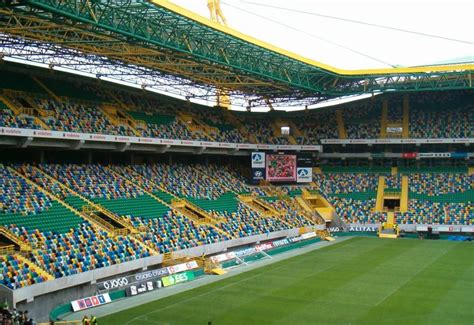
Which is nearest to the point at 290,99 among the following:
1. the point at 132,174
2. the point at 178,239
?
the point at 132,174

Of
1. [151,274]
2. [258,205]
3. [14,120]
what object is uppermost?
[14,120]

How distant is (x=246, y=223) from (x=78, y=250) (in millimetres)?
19531

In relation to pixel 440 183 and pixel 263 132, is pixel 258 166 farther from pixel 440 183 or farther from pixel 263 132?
pixel 440 183

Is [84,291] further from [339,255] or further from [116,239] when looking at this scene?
[339,255]

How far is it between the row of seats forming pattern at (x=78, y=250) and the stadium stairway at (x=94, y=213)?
2.93 ft

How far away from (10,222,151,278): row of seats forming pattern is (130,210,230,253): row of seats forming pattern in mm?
2054

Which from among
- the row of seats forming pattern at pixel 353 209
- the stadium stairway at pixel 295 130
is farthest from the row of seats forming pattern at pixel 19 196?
the stadium stairway at pixel 295 130

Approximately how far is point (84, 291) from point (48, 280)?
300 cm

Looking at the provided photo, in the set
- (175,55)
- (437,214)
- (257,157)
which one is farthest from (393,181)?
(175,55)

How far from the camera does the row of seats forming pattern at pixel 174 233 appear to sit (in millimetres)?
36875

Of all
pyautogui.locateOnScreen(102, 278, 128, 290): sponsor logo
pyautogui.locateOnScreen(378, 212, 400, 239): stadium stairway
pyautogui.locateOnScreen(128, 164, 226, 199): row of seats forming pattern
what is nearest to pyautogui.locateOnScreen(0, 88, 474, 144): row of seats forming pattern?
pyautogui.locateOnScreen(128, 164, 226, 199): row of seats forming pattern

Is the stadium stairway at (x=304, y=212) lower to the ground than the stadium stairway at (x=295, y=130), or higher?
lower

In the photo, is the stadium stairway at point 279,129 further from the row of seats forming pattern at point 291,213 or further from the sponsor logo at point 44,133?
the sponsor logo at point 44,133

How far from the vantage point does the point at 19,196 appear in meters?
33.0
